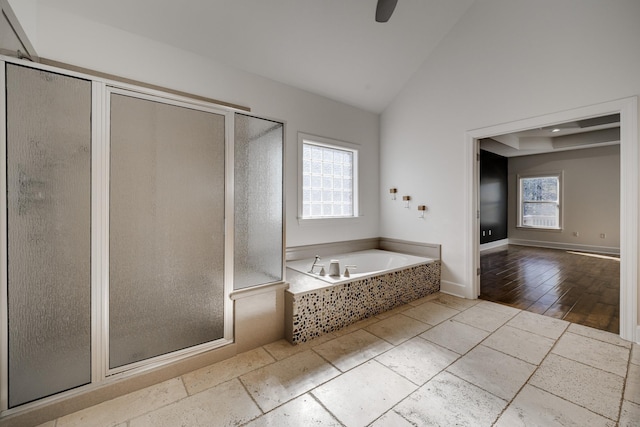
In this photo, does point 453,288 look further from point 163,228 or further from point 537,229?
point 537,229

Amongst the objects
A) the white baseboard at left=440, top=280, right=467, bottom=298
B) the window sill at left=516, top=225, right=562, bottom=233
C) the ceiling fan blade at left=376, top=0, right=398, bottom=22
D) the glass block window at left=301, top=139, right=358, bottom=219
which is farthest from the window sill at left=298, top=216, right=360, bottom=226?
the window sill at left=516, top=225, right=562, bottom=233

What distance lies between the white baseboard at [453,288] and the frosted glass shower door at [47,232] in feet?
12.5

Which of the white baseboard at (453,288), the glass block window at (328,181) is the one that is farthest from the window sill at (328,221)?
the white baseboard at (453,288)

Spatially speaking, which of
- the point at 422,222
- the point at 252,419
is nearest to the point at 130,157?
the point at 252,419

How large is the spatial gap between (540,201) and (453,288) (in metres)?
5.88

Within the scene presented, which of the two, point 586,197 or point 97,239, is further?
point 586,197

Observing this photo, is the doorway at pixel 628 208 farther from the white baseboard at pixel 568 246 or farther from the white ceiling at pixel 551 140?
the white baseboard at pixel 568 246

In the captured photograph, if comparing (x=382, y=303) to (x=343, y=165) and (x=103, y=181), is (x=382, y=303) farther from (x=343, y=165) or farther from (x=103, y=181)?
(x=103, y=181)

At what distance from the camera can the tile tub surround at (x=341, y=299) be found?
7.89 feet

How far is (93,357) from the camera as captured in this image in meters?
1.66

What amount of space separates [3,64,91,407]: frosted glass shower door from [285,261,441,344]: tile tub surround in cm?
142

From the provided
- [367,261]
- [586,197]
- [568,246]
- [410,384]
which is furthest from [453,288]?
[586,197]

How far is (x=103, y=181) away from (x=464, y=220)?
374 cm

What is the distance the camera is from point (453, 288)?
3701 millimetres
